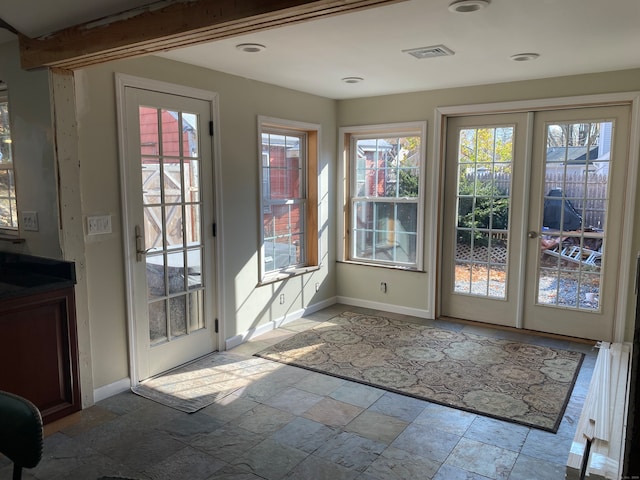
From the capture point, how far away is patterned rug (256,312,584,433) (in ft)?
10.8

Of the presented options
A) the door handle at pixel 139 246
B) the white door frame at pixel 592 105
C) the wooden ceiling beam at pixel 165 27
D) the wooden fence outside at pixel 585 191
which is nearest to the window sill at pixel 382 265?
the white door frame at pixel 592 105

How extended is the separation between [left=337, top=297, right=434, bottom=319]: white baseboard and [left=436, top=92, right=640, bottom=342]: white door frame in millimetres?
835

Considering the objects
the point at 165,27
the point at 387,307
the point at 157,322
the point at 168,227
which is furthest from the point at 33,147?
the point at 387,307

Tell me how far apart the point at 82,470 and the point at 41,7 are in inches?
94.7

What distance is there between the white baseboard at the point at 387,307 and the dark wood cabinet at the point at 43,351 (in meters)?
3.34

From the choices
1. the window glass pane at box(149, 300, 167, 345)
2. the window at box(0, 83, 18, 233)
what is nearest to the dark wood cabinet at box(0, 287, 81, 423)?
the window glass pane at box(149, 300, 167, 345)

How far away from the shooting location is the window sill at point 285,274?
474 centimetres

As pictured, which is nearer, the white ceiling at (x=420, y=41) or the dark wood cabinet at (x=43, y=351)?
the white ceiling at (x=420, y=41)

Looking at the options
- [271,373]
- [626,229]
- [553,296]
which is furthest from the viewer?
[553,296]

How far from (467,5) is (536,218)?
2.72 meters

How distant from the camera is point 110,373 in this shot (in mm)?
3385

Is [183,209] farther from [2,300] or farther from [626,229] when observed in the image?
[626,229]

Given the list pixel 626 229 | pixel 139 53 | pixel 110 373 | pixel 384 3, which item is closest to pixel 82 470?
pixel 110 373

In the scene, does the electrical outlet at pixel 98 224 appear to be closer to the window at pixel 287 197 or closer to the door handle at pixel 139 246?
the door handle at pixel 139 246
